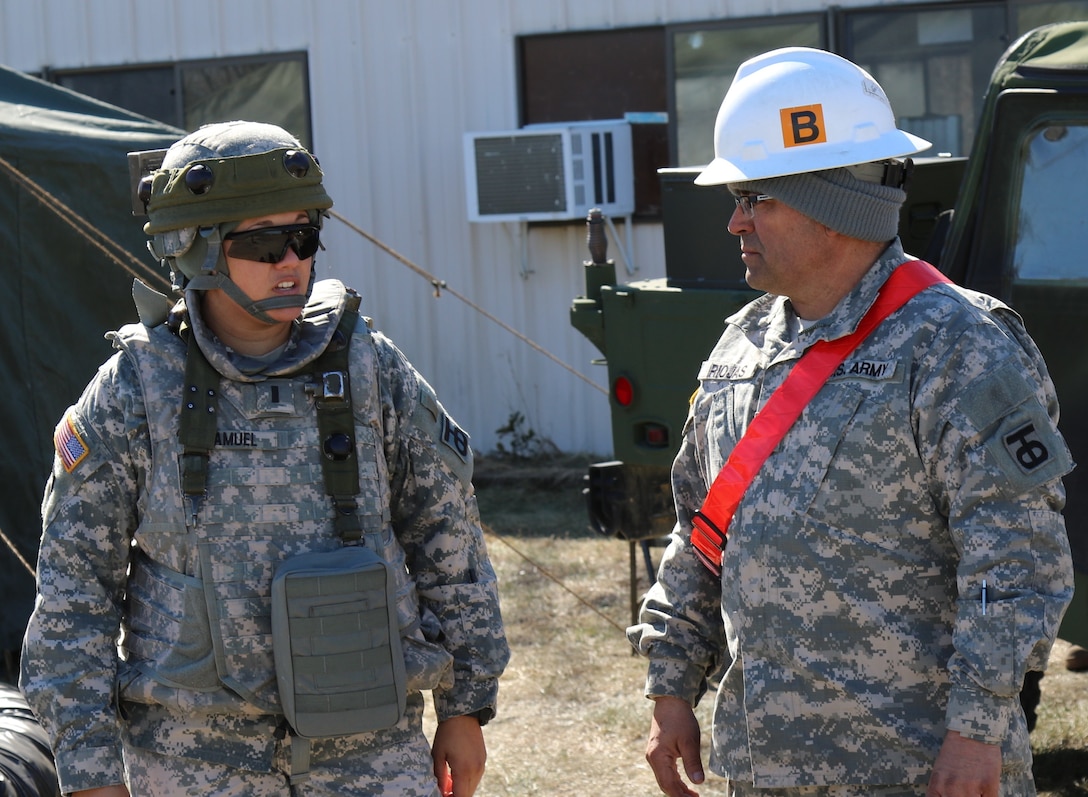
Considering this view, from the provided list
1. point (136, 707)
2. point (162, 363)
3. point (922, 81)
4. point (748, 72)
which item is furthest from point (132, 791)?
point (922, 81)

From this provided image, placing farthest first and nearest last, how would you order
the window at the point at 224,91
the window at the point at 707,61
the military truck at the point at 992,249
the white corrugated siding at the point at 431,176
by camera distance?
the window at the point at 224,91 < the white corrugated siding at the point at 431,176 < the window at the point at 707,61 < the military truck at the point at 992,249

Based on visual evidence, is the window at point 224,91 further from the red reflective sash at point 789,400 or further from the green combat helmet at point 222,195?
the red reflective sash at point 789,400

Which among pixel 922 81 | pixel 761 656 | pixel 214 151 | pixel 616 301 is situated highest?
pixel 922 81

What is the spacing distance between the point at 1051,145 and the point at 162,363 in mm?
2932

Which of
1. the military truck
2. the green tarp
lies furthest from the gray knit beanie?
the green tarp

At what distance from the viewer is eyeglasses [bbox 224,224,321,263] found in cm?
272

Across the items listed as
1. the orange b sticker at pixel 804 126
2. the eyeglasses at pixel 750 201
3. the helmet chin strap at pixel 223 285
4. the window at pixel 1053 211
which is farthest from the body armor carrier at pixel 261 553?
the window at pixel 1053 211

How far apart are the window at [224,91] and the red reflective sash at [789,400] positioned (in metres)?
7.92

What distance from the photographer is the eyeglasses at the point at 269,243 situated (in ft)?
8.93

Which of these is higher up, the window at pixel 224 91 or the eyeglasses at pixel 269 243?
the window at pixel 224 91

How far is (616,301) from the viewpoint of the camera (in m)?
5.88

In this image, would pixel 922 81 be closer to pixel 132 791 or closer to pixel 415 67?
pixel 415 67

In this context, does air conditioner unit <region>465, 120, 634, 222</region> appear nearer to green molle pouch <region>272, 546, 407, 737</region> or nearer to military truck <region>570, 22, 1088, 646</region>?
military truck <region>570, 22, 1088, 646</region>

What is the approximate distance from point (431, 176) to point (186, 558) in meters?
7.50
